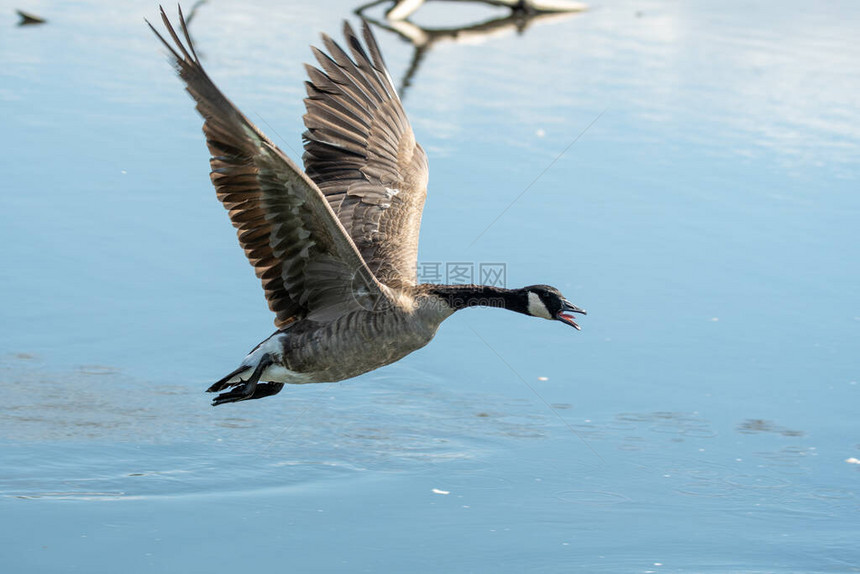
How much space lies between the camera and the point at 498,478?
773 cm

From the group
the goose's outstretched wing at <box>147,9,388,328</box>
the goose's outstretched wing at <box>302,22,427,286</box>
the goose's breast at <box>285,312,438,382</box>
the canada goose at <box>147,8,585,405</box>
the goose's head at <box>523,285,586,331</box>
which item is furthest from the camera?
the goose's outstretched wing at <box>302,22,427,286</box>

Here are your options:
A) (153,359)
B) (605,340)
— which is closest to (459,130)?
(605,340)

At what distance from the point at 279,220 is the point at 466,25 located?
13504 millimetres

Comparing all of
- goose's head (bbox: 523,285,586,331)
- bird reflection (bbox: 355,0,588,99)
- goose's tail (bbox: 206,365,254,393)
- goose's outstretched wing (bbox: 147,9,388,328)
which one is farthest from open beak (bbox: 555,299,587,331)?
bird reflection (bbox: 355,0,588,99)

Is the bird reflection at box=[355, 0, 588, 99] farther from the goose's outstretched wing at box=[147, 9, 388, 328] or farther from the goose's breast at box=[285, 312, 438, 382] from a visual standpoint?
the goose's breast at box=[285, 312, 438, 382]

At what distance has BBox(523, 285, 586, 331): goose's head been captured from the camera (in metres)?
7.02

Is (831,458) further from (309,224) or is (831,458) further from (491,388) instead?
(309,224)

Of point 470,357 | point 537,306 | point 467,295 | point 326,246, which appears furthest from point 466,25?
Answer: point 326,246

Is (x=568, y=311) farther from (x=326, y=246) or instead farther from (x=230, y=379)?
(x=230, y=379)

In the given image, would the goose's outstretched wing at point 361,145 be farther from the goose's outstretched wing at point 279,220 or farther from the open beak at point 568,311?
the open beak at point 568,311

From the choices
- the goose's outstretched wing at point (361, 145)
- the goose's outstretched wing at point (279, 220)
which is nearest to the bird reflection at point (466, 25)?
the goose's outstretched wing at point (361, 145)

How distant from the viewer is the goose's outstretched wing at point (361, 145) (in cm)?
Answer: 795

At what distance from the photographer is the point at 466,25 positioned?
19.2 metres

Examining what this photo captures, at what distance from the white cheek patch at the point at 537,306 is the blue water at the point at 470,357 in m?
1.32
